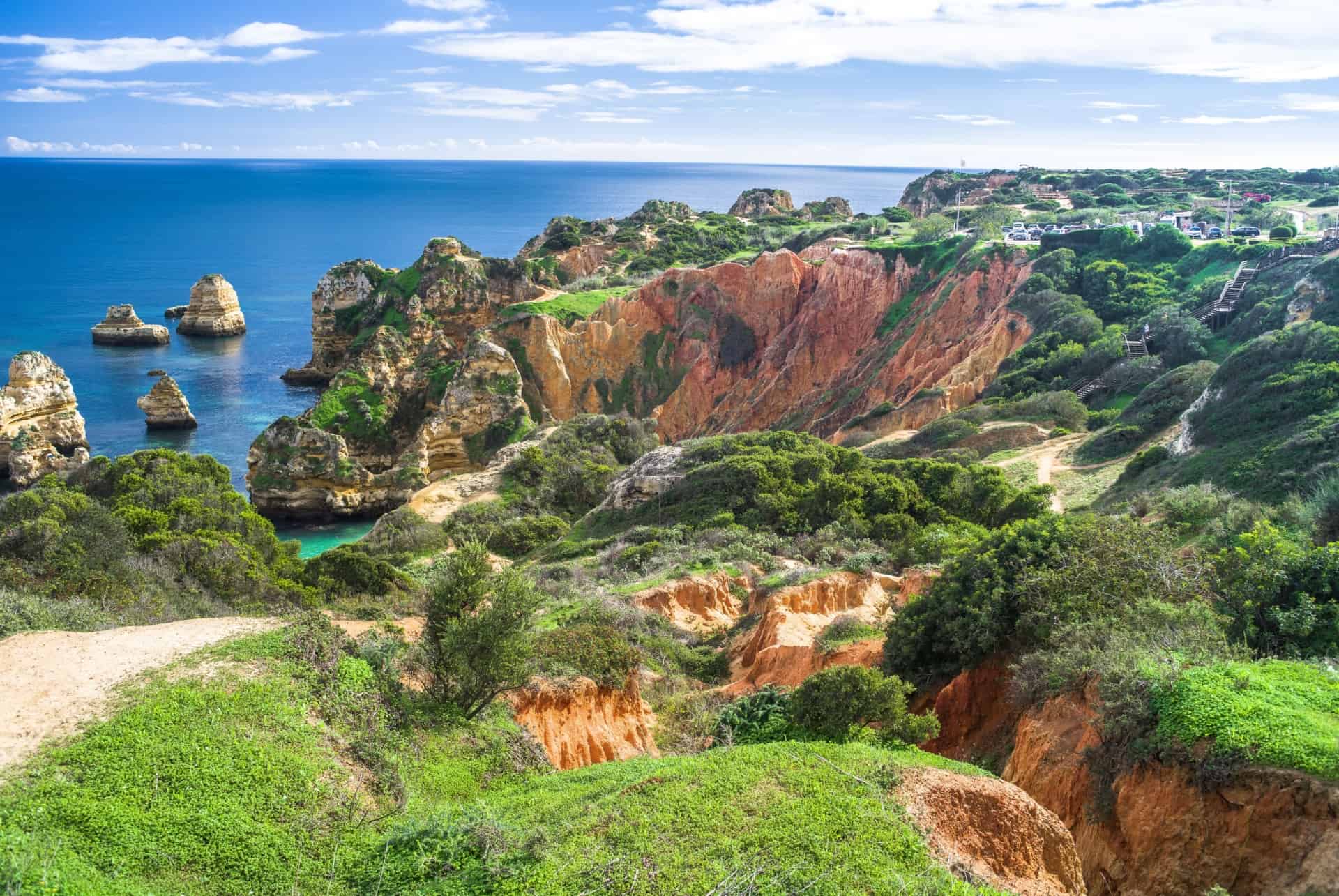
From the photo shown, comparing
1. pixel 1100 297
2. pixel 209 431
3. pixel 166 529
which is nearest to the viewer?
pixel 166 529

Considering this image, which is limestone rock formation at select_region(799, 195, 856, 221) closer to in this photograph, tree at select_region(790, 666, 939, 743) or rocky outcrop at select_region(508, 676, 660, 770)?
rocky outcrop at select_region(508, 676, 660, 770)

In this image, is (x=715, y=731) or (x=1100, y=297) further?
(x=1100, y=297)

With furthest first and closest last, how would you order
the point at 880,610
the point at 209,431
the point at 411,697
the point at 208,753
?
the point at 209,431
the point at 880,610
the point at 411,697
the point at 208,753

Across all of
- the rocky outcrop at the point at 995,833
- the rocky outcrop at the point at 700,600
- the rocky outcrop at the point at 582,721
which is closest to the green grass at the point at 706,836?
the rocky outcrop at the point at 995,833

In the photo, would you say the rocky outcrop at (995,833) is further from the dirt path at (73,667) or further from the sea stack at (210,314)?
the sea stack at (210,314)

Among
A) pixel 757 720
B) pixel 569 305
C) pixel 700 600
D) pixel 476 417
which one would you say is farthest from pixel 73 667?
pixel 569 305

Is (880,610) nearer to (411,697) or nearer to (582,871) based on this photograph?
A: (411,697)

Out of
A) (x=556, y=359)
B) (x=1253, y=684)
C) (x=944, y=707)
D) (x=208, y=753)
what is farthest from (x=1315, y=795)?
(x=556, y=359)
